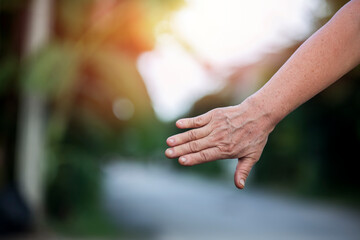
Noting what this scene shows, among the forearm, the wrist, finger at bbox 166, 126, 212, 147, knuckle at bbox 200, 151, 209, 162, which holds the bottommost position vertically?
knuckle at bbox 200, 151, 209, 162

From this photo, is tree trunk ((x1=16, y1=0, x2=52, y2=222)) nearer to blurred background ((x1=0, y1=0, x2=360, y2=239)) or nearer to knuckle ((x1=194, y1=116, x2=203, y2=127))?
blurred background ((x1=0, y1=0, x2=360, y2=239))

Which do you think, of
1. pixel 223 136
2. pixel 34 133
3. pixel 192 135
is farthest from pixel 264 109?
pixel 34 133

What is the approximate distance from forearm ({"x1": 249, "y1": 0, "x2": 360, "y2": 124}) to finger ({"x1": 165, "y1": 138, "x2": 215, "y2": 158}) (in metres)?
0.29

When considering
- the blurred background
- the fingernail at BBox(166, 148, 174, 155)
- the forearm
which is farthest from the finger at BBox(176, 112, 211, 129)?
the blurred background

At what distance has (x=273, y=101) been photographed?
167cm

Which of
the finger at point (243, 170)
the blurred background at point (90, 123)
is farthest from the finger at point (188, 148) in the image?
the blurred background at point (90, 123)

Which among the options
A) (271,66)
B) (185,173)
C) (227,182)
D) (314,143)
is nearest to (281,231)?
(271,66)

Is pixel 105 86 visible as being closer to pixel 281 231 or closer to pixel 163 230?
pixel 163 230

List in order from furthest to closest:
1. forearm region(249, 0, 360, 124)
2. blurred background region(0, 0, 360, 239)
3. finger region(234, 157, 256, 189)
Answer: blurred background region(0, 0, 360, 239) → finger region(234, 157, 256, 189) → forearm region(249, 0, 360, 124)

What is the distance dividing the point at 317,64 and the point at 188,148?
0.65m

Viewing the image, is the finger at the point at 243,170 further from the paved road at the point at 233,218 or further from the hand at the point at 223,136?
the paved road at the point at 233,218

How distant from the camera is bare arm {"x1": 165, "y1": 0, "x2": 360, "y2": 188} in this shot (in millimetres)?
1641

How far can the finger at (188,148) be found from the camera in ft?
5.56

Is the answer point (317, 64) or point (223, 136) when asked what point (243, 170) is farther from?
point (317, 64)
